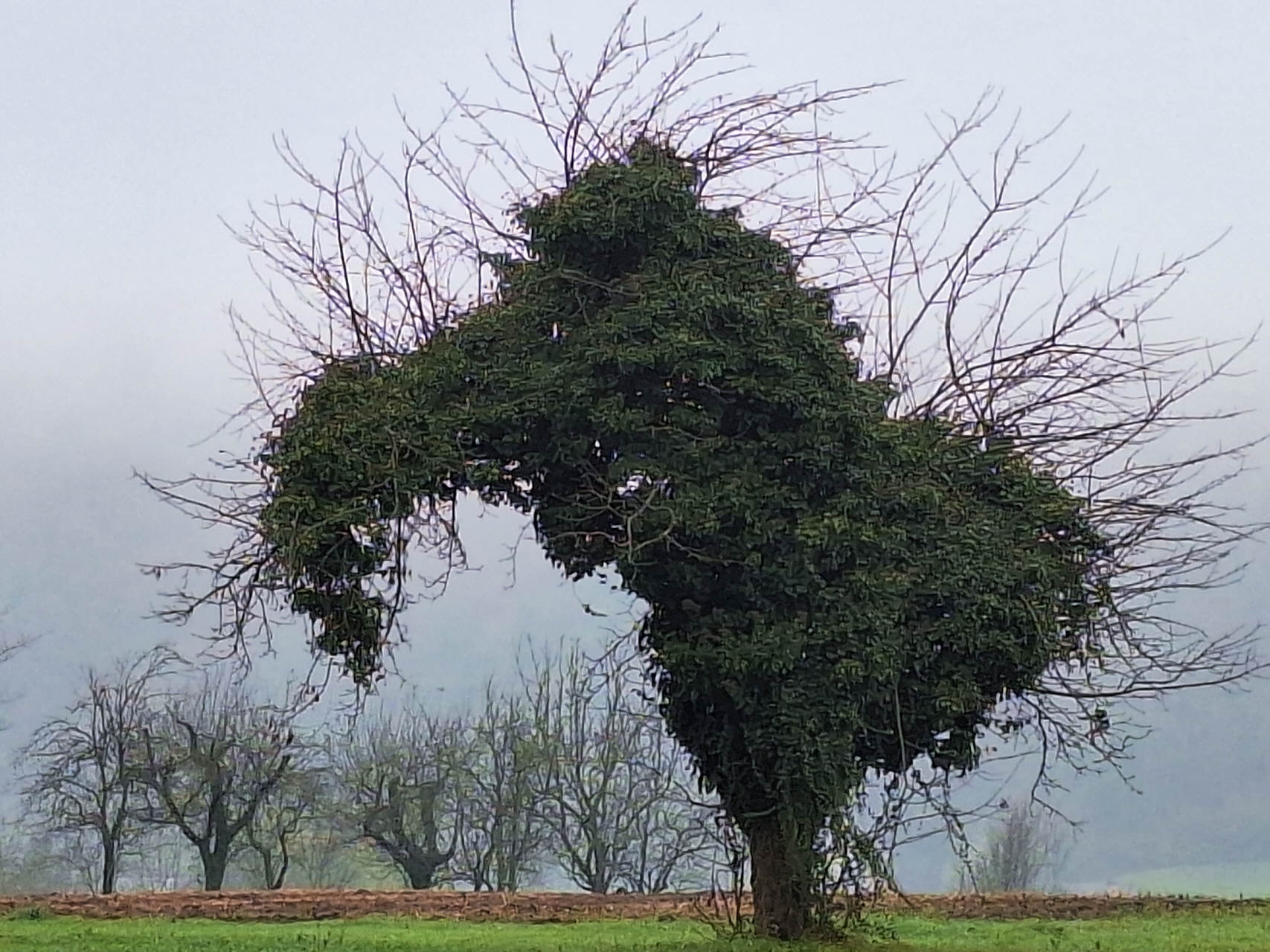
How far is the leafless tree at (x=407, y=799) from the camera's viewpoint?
46938 millimetres

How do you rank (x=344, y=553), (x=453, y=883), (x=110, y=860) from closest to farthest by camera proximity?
(x=344, y=553) → (x=110, y=860) → (x=453, y=883)

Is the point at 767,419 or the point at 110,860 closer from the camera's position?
the point at 767,419

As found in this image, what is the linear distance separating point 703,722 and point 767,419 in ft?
11.4

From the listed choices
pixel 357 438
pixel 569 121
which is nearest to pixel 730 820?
pixel 357 438

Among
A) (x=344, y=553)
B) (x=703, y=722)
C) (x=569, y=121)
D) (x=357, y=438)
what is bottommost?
(x=703, y=722)

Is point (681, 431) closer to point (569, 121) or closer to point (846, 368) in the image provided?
point (846, 368)

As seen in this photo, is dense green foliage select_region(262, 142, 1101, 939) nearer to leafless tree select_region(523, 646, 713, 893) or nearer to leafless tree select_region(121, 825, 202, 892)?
leafless tree select_region(523, 646, 713, 893)

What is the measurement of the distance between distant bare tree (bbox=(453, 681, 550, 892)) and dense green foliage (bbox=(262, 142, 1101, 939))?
114 feet

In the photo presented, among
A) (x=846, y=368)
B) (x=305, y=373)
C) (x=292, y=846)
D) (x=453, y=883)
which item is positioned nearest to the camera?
(x=846, y=368)

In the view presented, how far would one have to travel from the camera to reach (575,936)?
21.5 m

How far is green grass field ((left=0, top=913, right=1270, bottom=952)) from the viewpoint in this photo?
17.6 m

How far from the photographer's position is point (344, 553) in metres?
14.6

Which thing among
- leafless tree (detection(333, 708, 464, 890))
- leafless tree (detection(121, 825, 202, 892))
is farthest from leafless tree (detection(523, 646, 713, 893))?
leafless tree (detection(121, 825, 202, 892))

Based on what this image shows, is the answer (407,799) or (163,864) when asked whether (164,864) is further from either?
(407,799)
